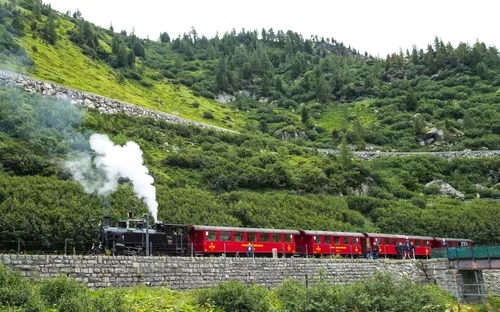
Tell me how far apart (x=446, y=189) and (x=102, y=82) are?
56.3m

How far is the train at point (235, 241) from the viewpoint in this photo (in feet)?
81.8

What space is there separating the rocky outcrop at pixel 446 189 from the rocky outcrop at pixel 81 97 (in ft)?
118

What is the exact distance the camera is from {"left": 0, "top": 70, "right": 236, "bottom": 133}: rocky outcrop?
187 ft

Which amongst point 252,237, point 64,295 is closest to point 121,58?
point 252,237

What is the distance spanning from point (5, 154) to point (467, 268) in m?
36.4

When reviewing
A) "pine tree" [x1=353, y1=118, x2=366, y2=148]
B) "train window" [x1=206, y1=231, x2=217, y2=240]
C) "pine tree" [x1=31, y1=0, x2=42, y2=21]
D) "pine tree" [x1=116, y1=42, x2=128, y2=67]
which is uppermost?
"pine tree" [x1=31, y1=0, x2=42, y2=21]

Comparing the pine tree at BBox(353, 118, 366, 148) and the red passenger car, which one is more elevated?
the pine tree at BBox(353, 118, 366, 148)

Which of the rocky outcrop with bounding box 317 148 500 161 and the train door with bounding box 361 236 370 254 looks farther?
the rocky outcrop with bounding box 317 148 500 161

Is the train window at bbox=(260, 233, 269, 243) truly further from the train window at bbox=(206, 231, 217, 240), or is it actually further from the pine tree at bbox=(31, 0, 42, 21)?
the pine tree at bbox=(31, 0, 42, 21)

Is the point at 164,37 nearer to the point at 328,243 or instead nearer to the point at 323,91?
the point at 323,91

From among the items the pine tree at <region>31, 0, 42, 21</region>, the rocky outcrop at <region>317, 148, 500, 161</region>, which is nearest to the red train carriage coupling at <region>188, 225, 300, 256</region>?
the rocky outcrop at <region>317, 148, 500, 161</region>

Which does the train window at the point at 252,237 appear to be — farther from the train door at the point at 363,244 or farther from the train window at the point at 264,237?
the train door at the point at 363,244

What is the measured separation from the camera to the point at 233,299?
18734mm

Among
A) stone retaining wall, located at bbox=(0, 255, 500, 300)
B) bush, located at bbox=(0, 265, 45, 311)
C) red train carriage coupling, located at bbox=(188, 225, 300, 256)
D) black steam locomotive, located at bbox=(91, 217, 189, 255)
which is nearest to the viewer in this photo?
bush, located at bbox=(0, 265, 45, 311)
